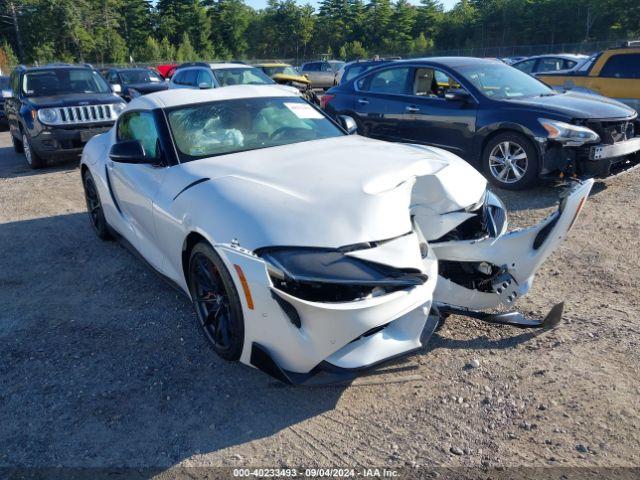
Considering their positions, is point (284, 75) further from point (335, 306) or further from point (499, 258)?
point (335, 306)

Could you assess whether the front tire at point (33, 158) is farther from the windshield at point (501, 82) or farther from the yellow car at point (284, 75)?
the yellow car at point (284, 75)

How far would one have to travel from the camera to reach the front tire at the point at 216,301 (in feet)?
9.40

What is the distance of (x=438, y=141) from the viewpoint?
7465mm

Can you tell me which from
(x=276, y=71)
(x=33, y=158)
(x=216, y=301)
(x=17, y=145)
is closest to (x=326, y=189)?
(x=216, y=301)

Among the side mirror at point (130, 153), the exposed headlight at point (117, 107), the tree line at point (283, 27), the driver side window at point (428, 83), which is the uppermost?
the tree line at point (283, 27)

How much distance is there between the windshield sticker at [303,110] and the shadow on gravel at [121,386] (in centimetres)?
180

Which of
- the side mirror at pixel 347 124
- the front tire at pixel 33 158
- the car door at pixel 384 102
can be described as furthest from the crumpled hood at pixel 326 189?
the front tire at pixel 33 158

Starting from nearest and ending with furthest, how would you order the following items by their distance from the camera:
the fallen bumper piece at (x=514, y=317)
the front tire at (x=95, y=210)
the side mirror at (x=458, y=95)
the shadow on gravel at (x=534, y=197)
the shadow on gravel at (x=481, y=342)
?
the fallen bumper piece at (x=514, y=317) < the shadow on gravel at (x=481, y=342) < the front tire at (x=95, y=210) < the shadow on gravel at (x=534, y=197) < the side mirror at (x=458, y=95)

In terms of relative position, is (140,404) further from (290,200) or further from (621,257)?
(621,257)

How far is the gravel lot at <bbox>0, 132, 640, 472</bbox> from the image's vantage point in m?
2.56

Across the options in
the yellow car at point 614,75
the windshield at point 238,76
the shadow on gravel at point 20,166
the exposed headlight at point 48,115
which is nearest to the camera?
the exposed headlight at point 48,115

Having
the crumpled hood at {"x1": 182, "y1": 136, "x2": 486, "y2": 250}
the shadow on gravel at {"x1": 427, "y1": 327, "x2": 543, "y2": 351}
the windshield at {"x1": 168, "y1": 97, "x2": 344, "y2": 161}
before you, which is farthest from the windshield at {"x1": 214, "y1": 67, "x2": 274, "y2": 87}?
the shadow on gravel at {"x1": 427, "y1": 327, "x2": 543, "y2": 351}

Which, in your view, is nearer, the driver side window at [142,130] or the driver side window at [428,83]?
the driver side window at [142,130]

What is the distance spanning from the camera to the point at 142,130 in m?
4.41
